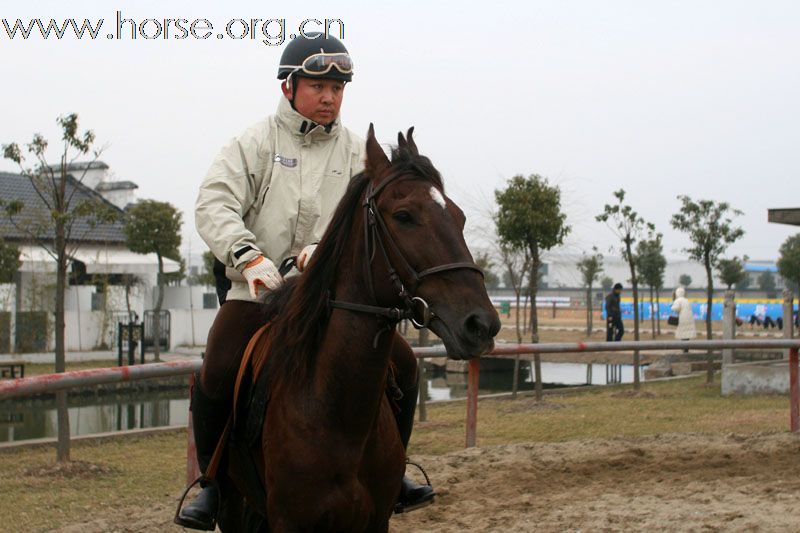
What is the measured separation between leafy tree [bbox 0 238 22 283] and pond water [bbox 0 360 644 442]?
1043 cm

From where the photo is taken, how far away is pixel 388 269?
335cm

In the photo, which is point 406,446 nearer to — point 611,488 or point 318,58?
point 318,58

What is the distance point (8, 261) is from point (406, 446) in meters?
24.4

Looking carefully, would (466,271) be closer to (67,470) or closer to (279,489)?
(279,489)

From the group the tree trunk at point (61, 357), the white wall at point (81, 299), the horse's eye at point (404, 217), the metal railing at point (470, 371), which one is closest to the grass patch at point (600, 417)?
the metal railing at point (470, 371)

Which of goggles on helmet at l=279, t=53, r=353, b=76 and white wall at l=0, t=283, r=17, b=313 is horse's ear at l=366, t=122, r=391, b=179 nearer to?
goggles on helmet at l=279, t=53, r=353, b=76

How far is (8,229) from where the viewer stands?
3222 cm

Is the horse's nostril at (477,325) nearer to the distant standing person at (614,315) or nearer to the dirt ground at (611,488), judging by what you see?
the dirt ground at (611,488)

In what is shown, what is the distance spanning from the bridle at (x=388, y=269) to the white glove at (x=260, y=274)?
395mm

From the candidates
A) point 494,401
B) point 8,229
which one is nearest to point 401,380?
point 494,401

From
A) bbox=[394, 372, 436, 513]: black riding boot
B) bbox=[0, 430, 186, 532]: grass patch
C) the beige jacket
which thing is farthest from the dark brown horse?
bbox=[0, 430, 186, 532]: grass patch

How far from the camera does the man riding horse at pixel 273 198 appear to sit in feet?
13.4

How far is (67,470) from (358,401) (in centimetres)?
582

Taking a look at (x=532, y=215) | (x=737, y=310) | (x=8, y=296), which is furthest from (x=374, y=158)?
(x=737, y=310)
